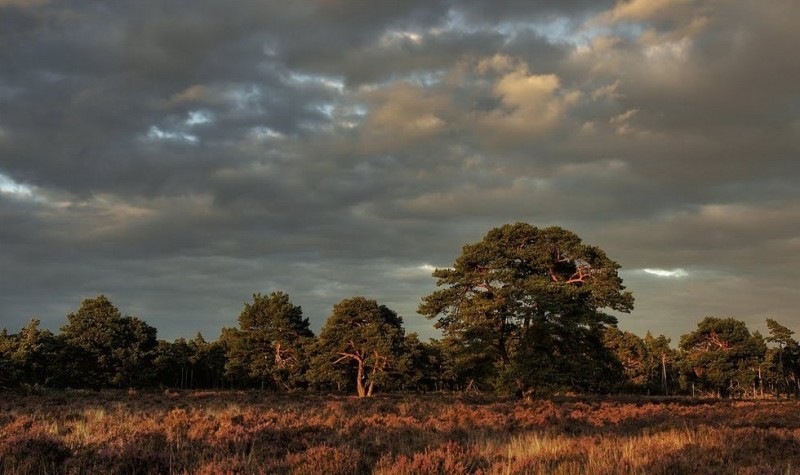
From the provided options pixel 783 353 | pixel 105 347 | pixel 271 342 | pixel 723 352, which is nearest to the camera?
pixel 105 347

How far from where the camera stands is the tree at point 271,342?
6644 cm

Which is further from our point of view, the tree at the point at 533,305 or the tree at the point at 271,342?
the tree at the point at 271,342

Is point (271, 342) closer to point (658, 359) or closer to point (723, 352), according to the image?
point (723, 352)

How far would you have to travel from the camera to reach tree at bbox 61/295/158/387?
6134 centimetres

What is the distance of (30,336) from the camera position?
59219mm

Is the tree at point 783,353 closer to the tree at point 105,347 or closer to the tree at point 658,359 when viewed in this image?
the tree at point 658,359

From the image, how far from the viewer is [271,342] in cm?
6950

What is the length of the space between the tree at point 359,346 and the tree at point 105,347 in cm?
2323

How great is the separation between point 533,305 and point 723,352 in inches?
2388

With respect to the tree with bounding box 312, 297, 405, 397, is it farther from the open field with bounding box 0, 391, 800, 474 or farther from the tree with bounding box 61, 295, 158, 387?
the open field with bounding box 0, 391, 800, 474

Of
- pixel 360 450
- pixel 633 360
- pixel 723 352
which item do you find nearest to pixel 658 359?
pixel 633 360

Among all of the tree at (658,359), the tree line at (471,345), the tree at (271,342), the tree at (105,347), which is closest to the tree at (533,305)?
the tree line at (471,345)

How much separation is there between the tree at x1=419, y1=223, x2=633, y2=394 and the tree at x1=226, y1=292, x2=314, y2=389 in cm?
3830

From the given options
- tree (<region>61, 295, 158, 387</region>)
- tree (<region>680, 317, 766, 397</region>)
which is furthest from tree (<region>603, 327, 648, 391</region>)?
tree (<region>61, 295, 158, 387</region>)
